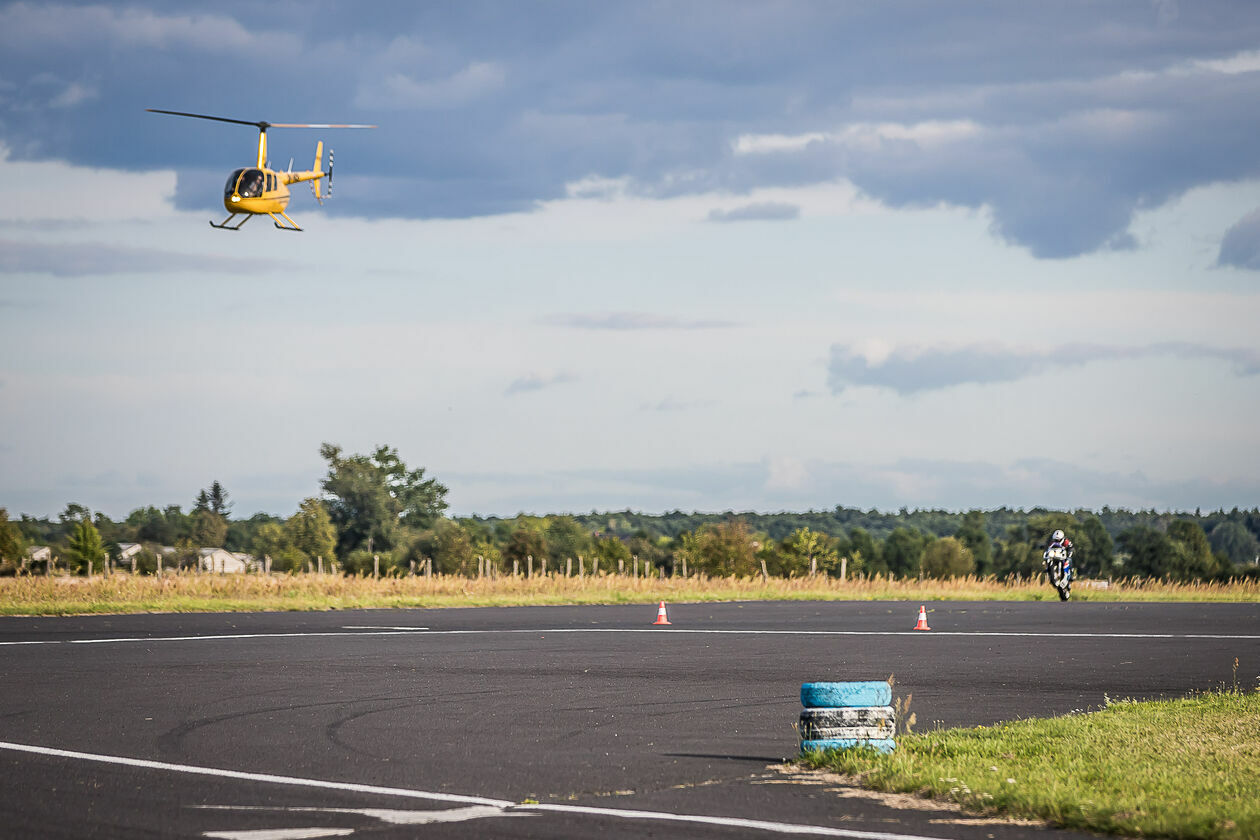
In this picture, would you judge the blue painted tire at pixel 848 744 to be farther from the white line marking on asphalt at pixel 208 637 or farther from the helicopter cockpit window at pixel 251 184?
the helicopter cockpit window at pixel 251 184

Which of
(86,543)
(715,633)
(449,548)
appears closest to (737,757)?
(715,633)

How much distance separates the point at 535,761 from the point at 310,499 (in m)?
137

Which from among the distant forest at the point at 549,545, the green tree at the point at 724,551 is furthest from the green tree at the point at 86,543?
the green tree at the point at 724,551

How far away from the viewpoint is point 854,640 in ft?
78.6

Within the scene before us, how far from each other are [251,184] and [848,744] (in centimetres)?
3166

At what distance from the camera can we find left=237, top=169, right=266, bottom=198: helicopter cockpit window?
37.6m

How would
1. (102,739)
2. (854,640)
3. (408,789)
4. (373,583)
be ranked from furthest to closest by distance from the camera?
(373,583) → (854,640) → (102,739) → (408,789)

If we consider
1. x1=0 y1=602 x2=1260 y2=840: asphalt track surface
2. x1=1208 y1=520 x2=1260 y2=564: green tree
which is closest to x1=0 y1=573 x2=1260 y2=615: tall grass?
x1=0 y1=602 x2=1260 y2=840: asphalt track surface

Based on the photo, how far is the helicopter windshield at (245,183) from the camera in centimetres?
3750

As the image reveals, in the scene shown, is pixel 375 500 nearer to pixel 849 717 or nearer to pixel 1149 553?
pixel 1149 553

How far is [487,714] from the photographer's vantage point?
13086 millimetres

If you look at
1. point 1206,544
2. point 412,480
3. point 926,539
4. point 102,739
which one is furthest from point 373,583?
point 926,539

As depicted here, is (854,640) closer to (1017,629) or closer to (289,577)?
(1017,629)

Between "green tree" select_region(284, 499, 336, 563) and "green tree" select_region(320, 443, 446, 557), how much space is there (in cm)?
184
